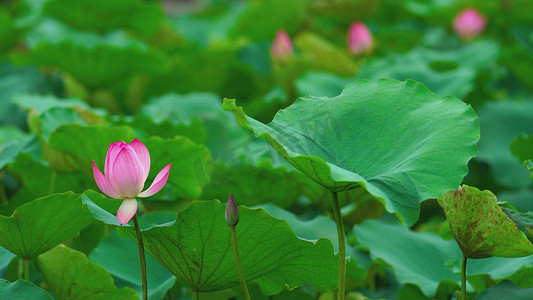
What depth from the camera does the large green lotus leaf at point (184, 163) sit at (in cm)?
107

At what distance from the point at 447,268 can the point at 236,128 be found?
642 mm

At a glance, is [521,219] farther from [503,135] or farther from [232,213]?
[503,135]

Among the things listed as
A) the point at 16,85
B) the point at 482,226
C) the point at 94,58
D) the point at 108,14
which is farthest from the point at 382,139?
the point at 108,14

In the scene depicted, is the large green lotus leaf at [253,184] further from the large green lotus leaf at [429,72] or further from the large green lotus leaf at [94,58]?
the large green lotus leaf at [94,58]

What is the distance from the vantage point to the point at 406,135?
82 centimetres

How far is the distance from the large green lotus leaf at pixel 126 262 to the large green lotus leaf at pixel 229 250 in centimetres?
15

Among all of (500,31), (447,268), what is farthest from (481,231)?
(500,31)

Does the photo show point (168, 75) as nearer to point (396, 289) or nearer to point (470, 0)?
point (470, 0)

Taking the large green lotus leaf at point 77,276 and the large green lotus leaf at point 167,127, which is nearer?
the large green lotus leaf at point 77,276

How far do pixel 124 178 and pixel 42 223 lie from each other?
19 cm

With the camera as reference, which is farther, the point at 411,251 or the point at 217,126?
the point at 217,126

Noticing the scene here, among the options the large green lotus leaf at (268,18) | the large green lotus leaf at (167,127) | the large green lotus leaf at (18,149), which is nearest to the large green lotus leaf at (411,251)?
the large green lotus leaf at (167,127)

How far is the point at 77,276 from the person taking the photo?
2.92ft

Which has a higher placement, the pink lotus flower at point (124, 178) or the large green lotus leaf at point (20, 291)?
the pink lotus flower at point (124, 178)
